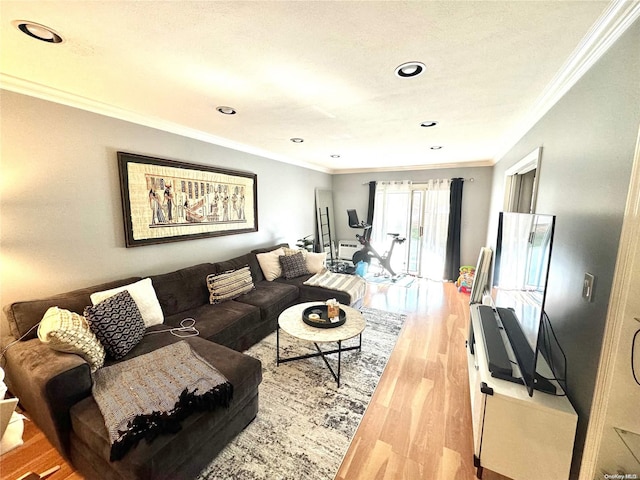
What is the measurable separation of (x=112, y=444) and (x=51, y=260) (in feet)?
5.58

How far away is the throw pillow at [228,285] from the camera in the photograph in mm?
2826

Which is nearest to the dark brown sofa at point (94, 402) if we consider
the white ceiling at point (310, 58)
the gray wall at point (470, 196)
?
the white ceiling at point (310, 58)

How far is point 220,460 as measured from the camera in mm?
1522

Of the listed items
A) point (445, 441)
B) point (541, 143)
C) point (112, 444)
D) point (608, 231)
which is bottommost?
point (445, 441)

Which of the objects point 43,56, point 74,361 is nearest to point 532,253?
point 74,361

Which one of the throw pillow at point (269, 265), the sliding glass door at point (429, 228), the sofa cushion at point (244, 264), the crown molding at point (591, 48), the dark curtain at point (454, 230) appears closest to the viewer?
the crown molding at point (591, 48)

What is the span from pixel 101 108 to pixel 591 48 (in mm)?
3451

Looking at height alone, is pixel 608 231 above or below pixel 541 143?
below

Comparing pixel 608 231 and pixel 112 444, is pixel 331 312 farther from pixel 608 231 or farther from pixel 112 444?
pixel 608 231

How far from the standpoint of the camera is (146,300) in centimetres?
224

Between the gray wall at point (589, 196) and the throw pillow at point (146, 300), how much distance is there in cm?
295

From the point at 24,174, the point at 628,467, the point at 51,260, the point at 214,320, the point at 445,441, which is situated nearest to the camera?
the point at 628,467

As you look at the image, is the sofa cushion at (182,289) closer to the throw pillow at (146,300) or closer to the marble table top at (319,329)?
the throw pillow at (146,300)

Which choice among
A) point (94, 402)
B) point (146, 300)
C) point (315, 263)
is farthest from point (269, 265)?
point (94, 402)
